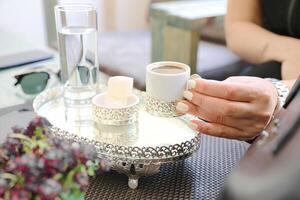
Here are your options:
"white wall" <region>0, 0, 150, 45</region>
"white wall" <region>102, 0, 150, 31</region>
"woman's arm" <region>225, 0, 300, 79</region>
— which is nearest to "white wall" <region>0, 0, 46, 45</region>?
"white wall" <region>0, 0, 150, 45</region>

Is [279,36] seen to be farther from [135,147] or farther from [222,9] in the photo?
[135,147]

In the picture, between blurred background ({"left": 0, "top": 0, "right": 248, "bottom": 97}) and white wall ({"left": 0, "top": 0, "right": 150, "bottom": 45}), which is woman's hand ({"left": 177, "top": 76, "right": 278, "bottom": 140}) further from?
white wall ({"left": 0, "top": 0, "right": 150, "bottom": 45})

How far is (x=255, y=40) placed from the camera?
3.45 feet

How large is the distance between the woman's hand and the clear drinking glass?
0.18 meters

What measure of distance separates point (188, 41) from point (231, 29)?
18 cm

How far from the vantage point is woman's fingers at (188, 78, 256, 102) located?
0.55 m

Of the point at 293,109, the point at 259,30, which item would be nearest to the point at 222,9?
the point at 259,30

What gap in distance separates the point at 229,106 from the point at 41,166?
309mm

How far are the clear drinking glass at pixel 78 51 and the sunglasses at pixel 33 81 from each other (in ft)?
0.59

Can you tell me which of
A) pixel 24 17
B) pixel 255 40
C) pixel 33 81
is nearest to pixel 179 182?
pixel 33 81

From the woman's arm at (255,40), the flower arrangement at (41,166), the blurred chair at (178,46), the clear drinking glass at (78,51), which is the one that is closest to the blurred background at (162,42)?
the blurred chair at (178,46)

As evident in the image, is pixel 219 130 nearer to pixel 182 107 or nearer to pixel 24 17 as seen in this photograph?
pixel 182 107

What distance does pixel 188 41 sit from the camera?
1279 mm

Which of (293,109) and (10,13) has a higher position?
(293,109)
